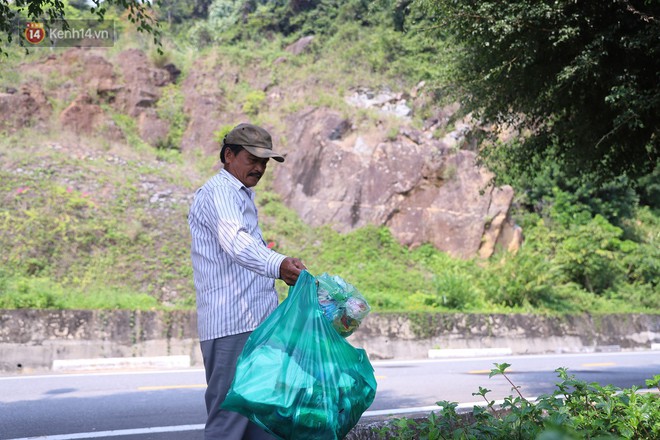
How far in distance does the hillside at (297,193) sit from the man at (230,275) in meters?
9.90

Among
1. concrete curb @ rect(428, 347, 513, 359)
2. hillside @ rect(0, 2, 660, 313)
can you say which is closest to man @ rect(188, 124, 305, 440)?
hillside @ rect(0, 2, 660, 313)

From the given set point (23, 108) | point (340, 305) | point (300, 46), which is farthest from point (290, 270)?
point (300, 46)

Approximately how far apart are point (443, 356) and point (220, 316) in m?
11.6

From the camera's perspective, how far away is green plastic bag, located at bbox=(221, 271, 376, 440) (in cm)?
308

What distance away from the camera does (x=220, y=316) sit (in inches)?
140

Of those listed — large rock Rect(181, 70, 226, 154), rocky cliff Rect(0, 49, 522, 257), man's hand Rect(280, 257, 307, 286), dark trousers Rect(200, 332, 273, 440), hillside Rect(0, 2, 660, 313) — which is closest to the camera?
man's hand Rect(280, 257, 307, 286)

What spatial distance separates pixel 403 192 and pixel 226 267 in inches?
711

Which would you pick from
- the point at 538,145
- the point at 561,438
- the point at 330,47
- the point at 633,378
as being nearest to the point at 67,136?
the point at 330,47

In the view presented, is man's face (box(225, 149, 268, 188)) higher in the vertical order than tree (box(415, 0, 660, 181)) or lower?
lower

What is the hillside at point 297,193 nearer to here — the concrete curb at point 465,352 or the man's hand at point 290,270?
the concrete curb at point 465,352

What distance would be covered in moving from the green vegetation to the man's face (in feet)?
5.36

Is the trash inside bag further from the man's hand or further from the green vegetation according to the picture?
the green vegetation

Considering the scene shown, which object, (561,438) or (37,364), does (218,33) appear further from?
(561,438)

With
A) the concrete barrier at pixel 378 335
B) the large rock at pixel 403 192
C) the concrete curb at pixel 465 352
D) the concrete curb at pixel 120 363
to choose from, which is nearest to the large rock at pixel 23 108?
the large rock at pixel 403 192
